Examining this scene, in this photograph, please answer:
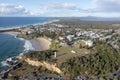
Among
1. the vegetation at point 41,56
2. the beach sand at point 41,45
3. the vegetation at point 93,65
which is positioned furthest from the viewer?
the beach sand at point 41,45

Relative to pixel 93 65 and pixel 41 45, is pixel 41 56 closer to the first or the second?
pixel 93 65

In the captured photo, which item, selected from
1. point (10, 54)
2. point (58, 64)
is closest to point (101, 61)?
point (58, 64)

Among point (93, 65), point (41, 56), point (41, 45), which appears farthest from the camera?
point (41, 45)

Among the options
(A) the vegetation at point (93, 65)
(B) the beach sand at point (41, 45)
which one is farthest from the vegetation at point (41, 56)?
(B) the beach sand at point (41, 45)

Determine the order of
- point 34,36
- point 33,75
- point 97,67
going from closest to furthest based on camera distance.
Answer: point 33,75
point 97,67
point 34,36

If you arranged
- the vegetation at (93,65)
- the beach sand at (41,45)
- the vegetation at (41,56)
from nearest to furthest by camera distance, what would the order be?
1. the vegetation at (93,65)
2. the vegetation at (41,56)
3. the beach sand at (41,45)

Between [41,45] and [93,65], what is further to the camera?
[41,45]

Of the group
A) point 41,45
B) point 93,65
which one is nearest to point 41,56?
point 93,65

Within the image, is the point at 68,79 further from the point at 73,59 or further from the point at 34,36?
the point at 34,36

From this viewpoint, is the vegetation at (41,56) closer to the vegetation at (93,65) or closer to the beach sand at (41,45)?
the vegetation at (93,65)

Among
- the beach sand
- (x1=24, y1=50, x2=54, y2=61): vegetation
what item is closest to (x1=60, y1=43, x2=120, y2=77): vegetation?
(x1=24, y1=50, x2=54, y2=61): vegetation

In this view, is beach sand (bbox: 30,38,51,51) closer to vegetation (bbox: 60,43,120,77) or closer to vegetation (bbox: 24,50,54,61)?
vegetation (bbox: 24,50,54,61)
